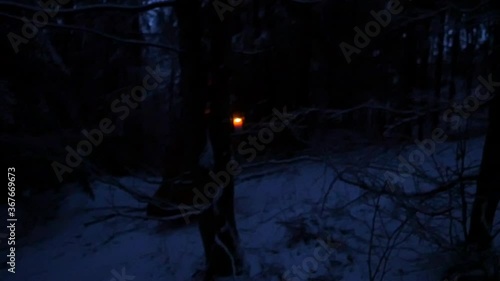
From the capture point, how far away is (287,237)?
6.77 meters

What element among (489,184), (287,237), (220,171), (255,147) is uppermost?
(255,147)

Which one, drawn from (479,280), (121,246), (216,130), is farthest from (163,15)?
(479,280)

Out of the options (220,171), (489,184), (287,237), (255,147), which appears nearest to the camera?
(489,184)

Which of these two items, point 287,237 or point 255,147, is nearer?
point 287,237

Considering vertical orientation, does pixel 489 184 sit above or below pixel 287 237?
above

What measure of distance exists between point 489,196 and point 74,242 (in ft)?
26.0

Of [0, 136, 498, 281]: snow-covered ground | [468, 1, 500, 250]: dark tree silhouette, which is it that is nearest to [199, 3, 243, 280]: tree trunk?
[0, 136, 498, 281]: snow-covered ground

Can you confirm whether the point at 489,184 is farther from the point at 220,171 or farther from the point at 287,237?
the point at 287,237

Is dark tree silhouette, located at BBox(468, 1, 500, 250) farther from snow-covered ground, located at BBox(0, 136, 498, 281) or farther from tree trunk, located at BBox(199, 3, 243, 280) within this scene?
tree trunk, located at BBox(199, 3, 243, 280)

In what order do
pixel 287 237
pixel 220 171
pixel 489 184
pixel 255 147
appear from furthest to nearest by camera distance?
pixel 255 147 → pixel 287 237 → pixel 220 171 → pixel 489 184

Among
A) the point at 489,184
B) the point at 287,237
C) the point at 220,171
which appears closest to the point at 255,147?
the point at 287,237

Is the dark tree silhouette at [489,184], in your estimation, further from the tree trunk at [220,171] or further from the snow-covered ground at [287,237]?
the tree trunk at [220,171]

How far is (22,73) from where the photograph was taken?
9297 millimetres

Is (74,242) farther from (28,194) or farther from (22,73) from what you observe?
(22,73)
